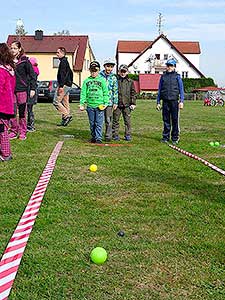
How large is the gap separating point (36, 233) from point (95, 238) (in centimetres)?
52

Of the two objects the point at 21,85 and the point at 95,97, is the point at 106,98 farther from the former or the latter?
the point at 21,85

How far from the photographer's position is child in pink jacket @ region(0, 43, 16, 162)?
812cm

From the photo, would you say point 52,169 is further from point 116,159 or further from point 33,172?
point 116,159

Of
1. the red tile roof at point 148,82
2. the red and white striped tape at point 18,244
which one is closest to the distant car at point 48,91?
the red and white striped tape at point 18,244

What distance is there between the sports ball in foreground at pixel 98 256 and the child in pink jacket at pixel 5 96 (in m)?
4.66

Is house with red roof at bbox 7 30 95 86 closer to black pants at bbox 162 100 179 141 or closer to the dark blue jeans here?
black pants at bbox 162 100 179 141

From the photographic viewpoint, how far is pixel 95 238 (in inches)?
174

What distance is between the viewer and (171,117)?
37.3 ft

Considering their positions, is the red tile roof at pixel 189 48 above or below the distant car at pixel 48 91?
above

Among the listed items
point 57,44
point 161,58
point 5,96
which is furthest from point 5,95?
point 161,58

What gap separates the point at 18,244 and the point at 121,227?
101 centimetres

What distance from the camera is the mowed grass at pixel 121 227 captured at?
349cm

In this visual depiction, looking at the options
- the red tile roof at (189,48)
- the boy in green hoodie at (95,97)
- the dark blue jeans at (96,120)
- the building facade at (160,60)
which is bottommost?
the dark blue jeans at (96,120)

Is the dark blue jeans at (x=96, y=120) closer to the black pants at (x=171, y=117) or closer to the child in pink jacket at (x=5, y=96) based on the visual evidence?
the black pants at (x=171, y=117)
